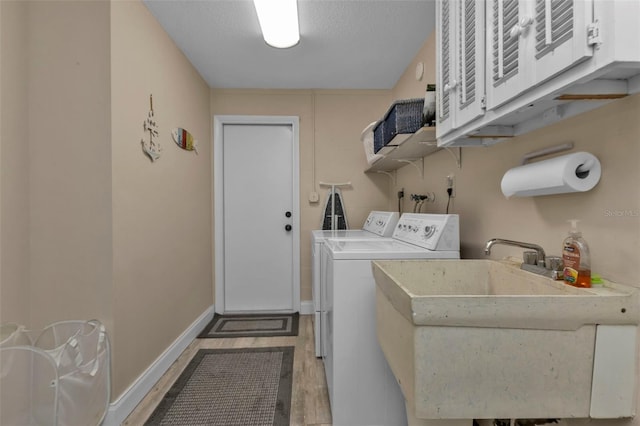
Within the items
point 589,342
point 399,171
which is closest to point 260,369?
point 589,342

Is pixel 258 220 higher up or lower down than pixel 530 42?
lower down

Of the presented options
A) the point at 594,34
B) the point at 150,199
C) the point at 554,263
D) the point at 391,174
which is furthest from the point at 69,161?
the point at 391,174

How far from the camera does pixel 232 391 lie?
1.81 metres

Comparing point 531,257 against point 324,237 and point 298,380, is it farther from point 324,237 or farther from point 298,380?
point 298,380

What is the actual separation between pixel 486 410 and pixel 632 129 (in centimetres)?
84

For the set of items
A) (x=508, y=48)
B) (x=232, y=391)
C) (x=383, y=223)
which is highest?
(x=508, y=48)

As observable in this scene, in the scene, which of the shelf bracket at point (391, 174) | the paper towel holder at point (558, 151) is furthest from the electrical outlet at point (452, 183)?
the shelf bracket at point (391, 174)

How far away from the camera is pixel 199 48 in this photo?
229 centimetres

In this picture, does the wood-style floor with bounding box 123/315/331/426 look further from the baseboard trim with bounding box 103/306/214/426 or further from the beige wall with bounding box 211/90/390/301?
the beige wall with bounding box 211/90/390/301

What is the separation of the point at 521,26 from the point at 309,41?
1694 mm

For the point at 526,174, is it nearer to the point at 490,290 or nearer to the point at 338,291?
the point at 490,290

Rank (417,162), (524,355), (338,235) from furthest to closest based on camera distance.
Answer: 1. (338,235)
2. (417,162)
3. (524,355)

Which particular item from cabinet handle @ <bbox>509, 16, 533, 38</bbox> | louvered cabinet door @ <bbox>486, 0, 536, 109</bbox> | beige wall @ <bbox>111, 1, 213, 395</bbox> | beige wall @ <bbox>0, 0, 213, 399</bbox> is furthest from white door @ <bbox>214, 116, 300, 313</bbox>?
cabinet handle @ <bbox>509, 16, 533, 38</bbox>

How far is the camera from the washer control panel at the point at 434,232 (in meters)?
1.47
